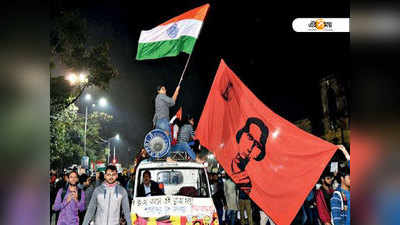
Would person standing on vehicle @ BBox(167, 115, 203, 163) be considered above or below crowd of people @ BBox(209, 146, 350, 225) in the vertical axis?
above

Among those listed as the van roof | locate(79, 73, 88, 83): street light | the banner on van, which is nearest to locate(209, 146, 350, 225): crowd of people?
the banner on van

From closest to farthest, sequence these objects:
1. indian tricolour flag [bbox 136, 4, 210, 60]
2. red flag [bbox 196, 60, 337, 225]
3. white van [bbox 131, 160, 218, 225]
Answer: red flag [bbox 196, 60, 337, 225] < white van [bbox 131, 160, 218, 225] < indian tricolour flag [bbox 136, 4, 210, 60]

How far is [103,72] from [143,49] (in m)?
8.62

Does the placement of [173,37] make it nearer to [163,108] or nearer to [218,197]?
[163,108]

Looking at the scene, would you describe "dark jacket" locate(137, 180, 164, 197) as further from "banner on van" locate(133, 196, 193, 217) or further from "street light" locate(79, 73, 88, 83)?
"street light" locate(79, 73, 88, 83)

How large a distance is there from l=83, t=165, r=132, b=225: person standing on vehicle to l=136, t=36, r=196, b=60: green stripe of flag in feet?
14.5

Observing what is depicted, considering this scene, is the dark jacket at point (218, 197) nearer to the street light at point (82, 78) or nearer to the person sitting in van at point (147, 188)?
the person sitting in van at point (147, 188)

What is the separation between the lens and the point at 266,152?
239 inches

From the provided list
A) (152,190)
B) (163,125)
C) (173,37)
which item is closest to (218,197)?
(163,125)

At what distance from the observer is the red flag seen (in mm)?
5574

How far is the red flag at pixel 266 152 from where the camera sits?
5574 millimetres

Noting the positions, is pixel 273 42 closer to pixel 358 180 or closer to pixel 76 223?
pixel 76 223

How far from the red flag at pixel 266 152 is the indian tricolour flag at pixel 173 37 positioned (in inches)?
101

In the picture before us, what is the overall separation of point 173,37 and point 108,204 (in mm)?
5083
